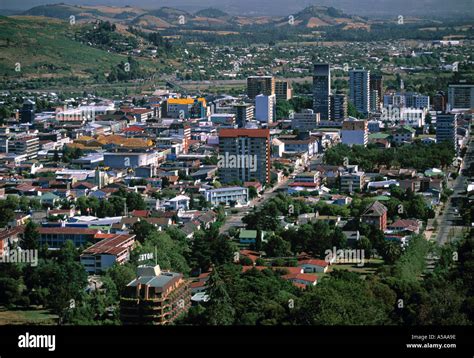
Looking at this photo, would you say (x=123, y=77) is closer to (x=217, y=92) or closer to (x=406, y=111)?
(x=217, y=92)

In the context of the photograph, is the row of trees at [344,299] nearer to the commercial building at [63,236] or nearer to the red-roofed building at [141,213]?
the commercial building at [63,236]

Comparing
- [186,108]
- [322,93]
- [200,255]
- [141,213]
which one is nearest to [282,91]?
[322,93]

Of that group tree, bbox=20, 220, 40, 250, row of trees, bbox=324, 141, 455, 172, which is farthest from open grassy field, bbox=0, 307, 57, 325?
row of trees, bbox=324, 141, 455, 172

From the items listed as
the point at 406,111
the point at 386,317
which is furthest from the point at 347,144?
the point at 386,317

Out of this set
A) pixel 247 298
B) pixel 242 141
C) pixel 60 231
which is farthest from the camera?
pixel 242 141

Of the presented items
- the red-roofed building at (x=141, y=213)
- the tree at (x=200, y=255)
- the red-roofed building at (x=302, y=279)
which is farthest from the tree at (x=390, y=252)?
the red-roofed building at (x=141, y=213)

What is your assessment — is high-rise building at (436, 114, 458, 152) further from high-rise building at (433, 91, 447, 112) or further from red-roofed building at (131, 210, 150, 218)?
red-roofed building at (131, 210, 150, 218)

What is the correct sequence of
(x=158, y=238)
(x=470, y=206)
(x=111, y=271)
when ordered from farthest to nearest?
(x=470, y=206) < (x=158, y=238) < (x=111, y=271)
